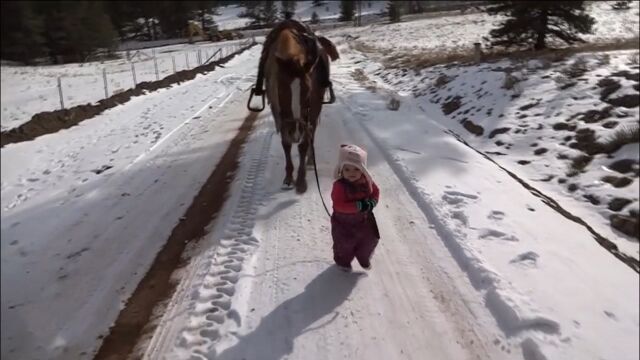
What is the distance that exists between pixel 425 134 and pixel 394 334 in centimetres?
608

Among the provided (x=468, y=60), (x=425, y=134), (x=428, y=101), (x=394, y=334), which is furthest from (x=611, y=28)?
(x=394, y=334)

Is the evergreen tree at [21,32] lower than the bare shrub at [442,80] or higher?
higher

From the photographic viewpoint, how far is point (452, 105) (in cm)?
1126

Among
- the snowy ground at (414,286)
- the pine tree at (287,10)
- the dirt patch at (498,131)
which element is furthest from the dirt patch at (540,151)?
the pine tree at (287,10)

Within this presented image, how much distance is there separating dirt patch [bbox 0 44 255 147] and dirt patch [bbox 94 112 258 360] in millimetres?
1574

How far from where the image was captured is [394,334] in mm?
3373

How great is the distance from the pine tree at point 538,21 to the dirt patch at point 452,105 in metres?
4.63

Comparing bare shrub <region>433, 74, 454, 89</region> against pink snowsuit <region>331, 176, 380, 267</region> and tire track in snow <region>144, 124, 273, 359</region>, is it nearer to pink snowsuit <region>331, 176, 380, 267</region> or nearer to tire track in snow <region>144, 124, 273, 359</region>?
tire track in snow <region>144, 124, 273, 359</region>

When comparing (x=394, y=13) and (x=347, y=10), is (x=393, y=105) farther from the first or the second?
(x=347, y=10)

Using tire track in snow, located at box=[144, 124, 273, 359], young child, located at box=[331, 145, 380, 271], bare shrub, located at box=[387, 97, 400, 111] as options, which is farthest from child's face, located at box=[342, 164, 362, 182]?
bare shrub, located at box=[387, 97, 400, 111]

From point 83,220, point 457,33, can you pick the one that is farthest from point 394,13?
point 83,220

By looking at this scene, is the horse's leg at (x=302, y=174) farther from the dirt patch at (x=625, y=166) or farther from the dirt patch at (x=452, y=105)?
the dirt patch at (x=452, y=105)

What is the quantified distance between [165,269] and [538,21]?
13.9 meters

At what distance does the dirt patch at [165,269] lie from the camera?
3.44 meters
